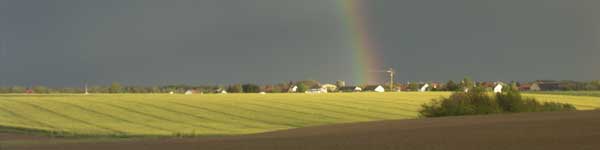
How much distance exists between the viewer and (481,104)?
1709 inches

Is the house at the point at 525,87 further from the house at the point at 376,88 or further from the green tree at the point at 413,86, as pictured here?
the house at the point at 376,88

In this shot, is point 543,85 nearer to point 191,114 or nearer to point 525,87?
point 525,87

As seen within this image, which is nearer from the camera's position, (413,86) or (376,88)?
(413,86)

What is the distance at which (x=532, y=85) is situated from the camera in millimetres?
166000

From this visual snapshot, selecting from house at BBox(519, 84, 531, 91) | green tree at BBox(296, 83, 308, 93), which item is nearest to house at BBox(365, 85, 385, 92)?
green tree at BBox(296, 83, 308, 93)

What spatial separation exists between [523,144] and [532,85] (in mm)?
155214

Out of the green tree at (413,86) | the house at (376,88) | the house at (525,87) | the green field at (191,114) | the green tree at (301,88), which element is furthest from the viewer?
the green tree at (301,88)

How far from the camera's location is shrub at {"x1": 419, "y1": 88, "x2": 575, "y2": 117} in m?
42.4

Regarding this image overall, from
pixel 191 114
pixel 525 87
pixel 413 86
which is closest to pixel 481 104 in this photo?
pixel 191 114

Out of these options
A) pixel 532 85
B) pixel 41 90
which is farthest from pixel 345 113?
pixel 532 85

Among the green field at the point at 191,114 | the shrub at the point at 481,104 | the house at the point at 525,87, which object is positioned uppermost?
the house at the point at 525,87

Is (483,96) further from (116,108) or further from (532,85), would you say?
(532,85)

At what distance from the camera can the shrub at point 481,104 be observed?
139 feet

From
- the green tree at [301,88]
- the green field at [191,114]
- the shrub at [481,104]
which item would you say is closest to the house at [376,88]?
the green tree at [301,88]
